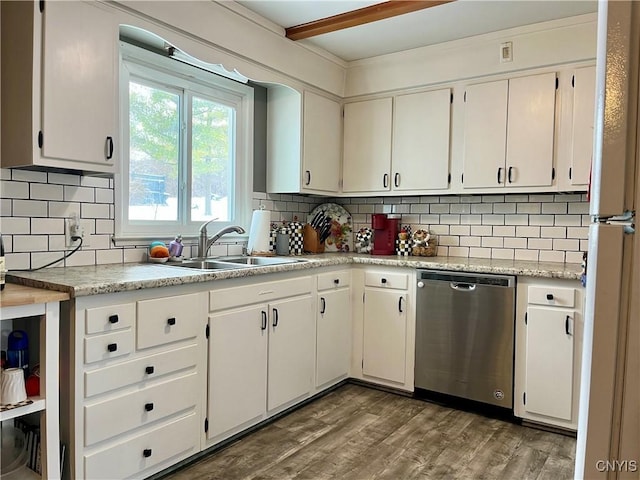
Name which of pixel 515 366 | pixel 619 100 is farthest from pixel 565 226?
pixel 619 100

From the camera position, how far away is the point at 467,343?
290cm

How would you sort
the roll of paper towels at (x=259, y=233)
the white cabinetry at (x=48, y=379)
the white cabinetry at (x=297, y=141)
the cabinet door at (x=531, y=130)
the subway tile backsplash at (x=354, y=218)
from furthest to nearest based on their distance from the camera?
the white cabinetry at (x=297, y=141)
the roll of paper towels at (x=259, y=233)
the cabinet door at (x=531, y=130)
the subway tile backsplash at (x=354, y=218)
the white cabinetry at (x=48, y=379)

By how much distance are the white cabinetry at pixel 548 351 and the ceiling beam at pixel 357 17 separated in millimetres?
1698

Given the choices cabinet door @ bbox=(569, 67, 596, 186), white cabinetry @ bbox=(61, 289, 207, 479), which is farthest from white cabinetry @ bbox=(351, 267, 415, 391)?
white cabinetry @ bbox=(61, 289, 207, 479)

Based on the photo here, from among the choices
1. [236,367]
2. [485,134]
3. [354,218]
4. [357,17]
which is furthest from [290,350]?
[357,17]

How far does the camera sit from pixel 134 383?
6.32 ft

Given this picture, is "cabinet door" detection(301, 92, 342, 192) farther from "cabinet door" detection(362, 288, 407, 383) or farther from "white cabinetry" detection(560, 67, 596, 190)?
"white cabinetry" detection(560, 67, 596, 190)

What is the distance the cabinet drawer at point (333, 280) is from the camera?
306 centimetres

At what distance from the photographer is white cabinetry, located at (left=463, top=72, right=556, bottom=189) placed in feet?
9.71

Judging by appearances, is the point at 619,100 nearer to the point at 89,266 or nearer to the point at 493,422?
the point at 89,266

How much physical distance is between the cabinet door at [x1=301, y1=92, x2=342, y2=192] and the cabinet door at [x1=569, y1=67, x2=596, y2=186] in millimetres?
1676

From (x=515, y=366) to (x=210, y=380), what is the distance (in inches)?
69.1

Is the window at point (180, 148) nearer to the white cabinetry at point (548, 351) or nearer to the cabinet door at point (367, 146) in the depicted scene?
the cabinet door at point (367, 146)

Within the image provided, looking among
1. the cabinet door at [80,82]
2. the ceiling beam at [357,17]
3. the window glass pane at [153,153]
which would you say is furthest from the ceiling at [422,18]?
the cabinet door at [80,82]
